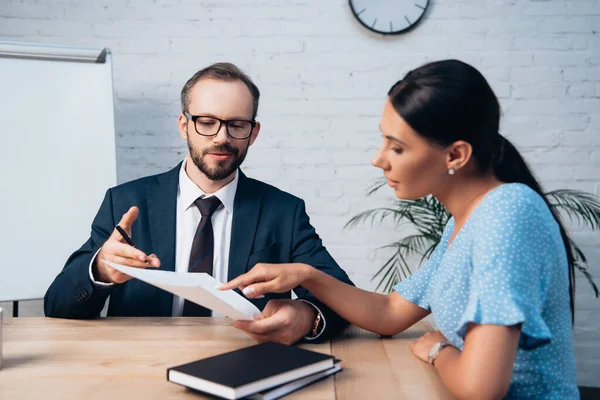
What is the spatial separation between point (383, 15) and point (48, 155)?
5.37ft

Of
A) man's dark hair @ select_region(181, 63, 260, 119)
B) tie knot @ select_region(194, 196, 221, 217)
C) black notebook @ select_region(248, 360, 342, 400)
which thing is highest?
man's dark hair @ select_region(181, 63, 260, 119)

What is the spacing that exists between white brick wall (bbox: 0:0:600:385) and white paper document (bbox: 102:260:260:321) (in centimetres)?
160

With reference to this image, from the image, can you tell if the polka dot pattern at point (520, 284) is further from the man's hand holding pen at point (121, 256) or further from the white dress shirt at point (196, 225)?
the white dress shirt at point (196, 225)

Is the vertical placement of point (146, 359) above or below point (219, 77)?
below

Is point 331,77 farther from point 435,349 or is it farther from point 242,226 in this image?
point 435,349

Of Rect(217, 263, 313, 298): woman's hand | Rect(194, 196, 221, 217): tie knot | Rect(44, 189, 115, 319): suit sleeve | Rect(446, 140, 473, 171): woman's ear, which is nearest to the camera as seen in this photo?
Rect(446, 140, 473, 171): woman's ear

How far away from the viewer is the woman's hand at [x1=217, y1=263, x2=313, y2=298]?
1.12 m

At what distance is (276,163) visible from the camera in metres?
2.74

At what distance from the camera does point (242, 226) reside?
174 centimetres

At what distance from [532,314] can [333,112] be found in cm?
195

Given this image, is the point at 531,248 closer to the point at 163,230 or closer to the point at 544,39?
the point at 163,230

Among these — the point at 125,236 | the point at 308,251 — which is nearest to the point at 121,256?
the point at 125,236

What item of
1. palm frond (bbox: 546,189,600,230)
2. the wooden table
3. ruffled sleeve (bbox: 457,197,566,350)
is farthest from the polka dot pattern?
palm frond (bbox: 546,189,600,230)

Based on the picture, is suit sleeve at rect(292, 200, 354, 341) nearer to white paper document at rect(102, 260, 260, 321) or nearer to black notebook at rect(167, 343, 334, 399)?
white paper document at rect(102, 260, 260, 321)
